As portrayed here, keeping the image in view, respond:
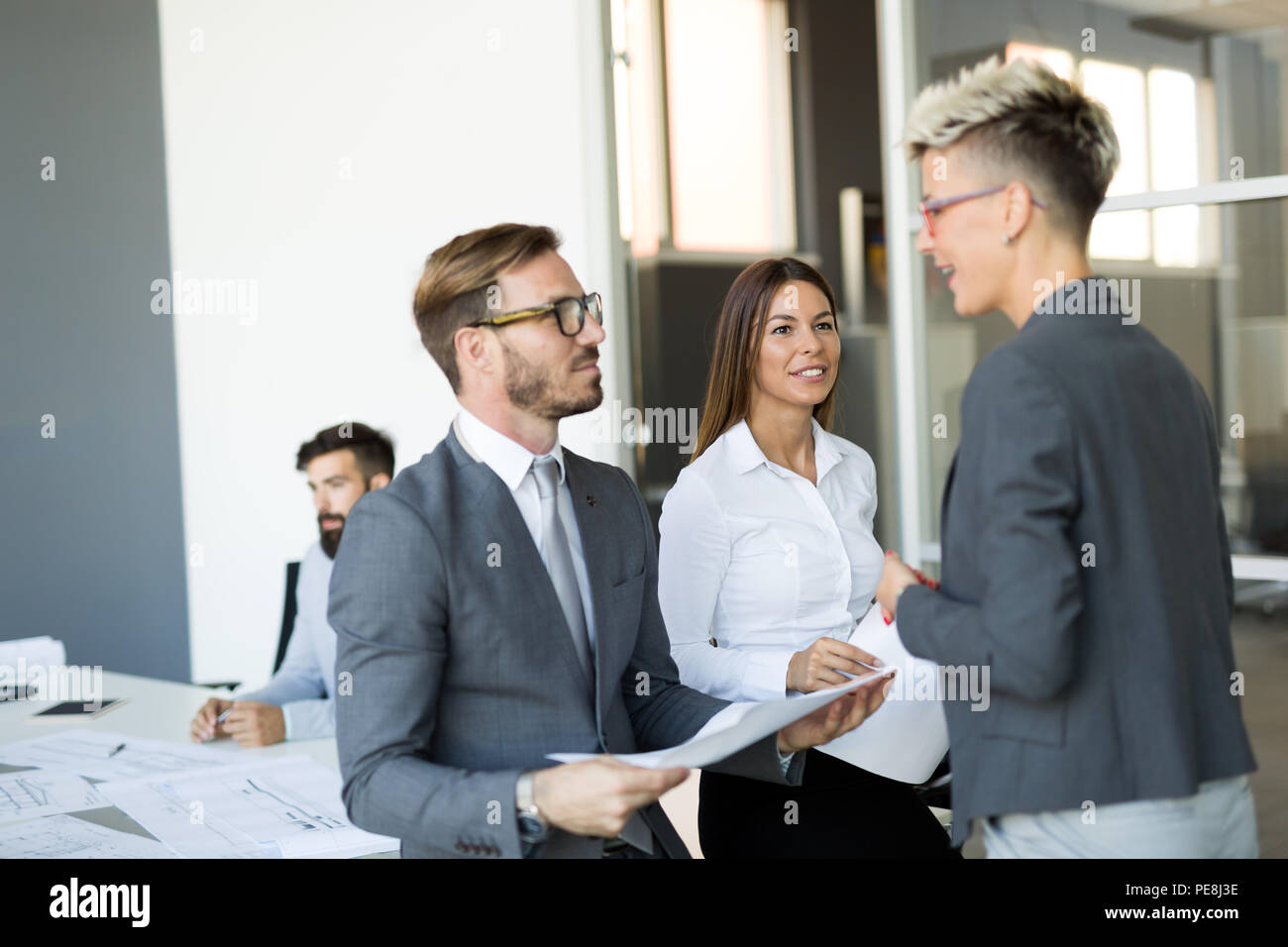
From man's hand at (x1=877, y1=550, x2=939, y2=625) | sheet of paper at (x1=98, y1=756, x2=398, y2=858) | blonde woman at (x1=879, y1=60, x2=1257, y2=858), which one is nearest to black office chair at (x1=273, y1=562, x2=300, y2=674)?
sheet of paper at (x1=98, y1=756, x2=398, y2=858)

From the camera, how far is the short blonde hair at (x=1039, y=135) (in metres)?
1.42

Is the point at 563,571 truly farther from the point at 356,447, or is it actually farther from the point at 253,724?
the point at 356,447

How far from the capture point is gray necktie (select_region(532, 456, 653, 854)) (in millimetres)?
1749

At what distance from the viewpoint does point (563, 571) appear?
1777mm

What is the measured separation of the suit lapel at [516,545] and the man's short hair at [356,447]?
1.89m

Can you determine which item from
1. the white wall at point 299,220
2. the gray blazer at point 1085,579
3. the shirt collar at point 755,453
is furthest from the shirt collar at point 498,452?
the white wall at point 299,220

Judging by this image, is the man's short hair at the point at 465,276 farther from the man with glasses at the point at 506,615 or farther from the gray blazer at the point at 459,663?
the gray blazer at the point at 459,663

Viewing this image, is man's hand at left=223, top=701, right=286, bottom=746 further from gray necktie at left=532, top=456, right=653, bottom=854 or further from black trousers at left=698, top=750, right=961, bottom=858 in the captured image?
gray necktie at left=532, top=456, right=653, bottom=854

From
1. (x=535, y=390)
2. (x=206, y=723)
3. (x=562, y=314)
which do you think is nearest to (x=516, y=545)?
(x=535, y=390)

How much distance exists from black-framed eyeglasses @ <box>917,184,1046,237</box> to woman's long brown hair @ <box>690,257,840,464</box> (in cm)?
104

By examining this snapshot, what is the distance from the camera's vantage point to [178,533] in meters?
6.12

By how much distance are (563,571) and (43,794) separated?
123 cm

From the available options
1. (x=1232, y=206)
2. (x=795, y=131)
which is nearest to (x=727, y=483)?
(x=1232, y=206)
